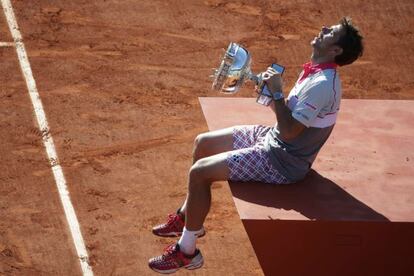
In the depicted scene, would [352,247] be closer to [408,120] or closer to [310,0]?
[408,120]

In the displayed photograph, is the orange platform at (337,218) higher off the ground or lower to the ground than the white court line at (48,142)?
higher

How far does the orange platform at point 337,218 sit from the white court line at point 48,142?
5.81ft

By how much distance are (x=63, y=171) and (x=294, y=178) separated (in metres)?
2.87

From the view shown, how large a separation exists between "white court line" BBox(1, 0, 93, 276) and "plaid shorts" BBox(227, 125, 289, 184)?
5.69 feet

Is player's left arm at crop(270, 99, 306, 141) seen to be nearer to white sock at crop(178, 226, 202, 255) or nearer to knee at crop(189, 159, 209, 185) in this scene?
knee at crop(189, 159, 209, 185)

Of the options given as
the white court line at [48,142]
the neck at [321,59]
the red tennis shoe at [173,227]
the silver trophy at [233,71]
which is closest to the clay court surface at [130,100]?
the white court line at [48,142]

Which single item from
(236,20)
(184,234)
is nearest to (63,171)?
(184,234)

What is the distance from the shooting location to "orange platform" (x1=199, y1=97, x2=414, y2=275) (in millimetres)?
6754

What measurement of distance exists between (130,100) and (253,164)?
3.87 m

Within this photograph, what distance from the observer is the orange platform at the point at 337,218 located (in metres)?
6.75

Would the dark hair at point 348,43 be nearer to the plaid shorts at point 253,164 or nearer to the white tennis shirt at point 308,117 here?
the white tennis shirt at point 308,117

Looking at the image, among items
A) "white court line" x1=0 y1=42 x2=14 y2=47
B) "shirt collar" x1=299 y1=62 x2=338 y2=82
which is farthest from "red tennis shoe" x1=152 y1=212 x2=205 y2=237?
"white court line" x1=0 y1=42 x2=14 y2=47

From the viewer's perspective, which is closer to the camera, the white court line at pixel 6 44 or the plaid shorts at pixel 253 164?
the plaid shorts at pixel 253 164

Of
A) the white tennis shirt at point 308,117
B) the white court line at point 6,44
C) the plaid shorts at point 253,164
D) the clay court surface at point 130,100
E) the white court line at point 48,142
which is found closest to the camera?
the white tennis shirt at point 308,117
